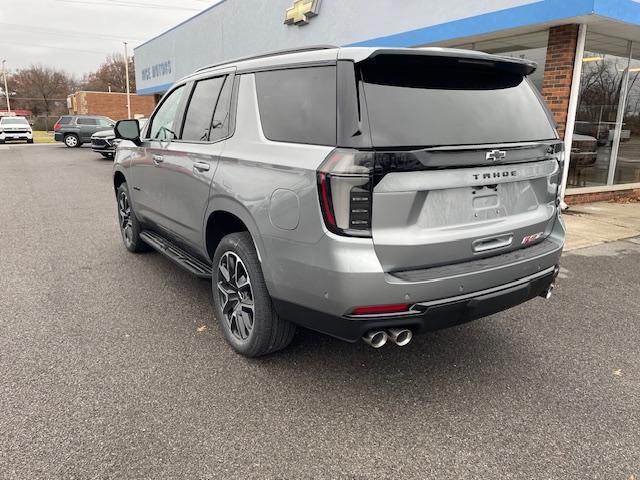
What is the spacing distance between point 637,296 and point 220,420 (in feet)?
13.4

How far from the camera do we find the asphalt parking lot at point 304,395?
2391 millimetres

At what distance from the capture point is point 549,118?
330 centimetres

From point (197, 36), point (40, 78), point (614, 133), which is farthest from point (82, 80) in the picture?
point (614, 133)

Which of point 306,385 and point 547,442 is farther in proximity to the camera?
point 306,385

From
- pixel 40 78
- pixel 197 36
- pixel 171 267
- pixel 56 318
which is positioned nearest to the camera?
pixel 56 318

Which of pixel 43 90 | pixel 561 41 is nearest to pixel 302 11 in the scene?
pixel 561 41

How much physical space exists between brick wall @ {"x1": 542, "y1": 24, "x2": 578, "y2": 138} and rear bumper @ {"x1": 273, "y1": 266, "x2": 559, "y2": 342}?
645 centimetres

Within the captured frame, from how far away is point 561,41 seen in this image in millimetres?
8031

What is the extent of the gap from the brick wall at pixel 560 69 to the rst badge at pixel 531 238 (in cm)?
603

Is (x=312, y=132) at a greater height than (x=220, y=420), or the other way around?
(x=312, y=132)

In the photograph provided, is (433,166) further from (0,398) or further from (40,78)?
(40,78)

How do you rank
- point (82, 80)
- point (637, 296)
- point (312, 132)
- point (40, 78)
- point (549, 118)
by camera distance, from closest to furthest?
point (312, 132), point (549, 118), point (637, 296), point (40, 78), point (82, 80)

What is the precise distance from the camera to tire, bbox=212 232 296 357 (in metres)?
3.05

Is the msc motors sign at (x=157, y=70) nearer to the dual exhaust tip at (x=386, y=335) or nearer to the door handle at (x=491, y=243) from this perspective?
the door handle at (x=491, y=243)
